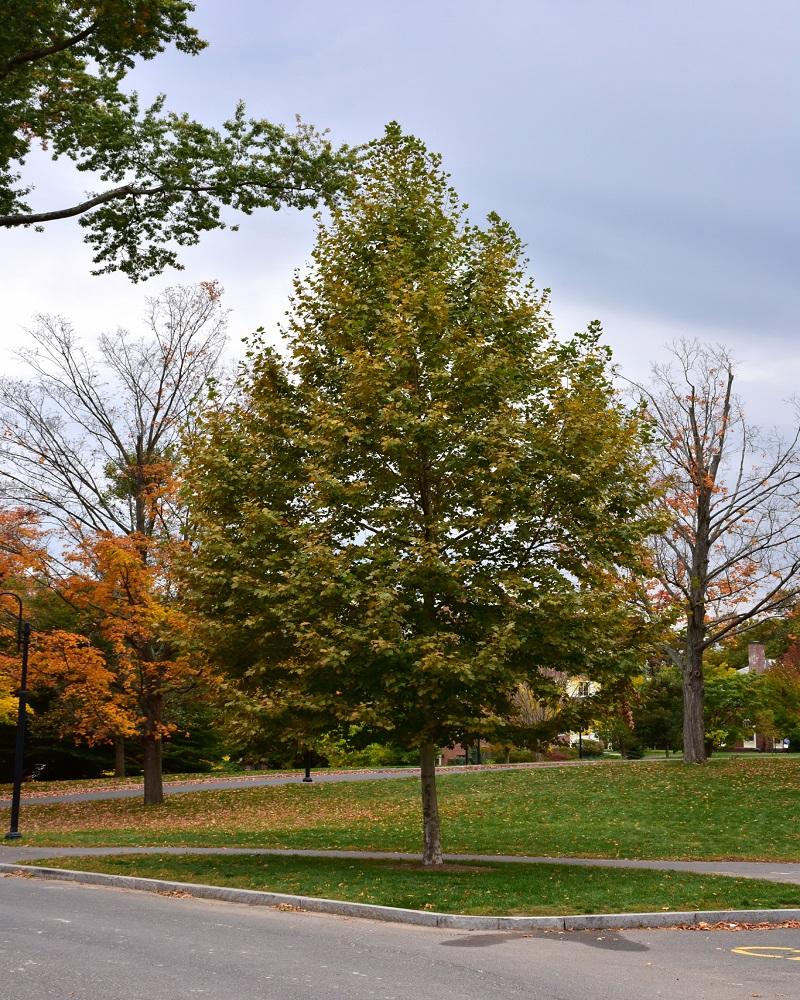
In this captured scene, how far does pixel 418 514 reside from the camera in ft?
49.0

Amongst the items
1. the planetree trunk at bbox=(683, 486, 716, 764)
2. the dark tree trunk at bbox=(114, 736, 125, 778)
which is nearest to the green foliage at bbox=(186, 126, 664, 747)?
the planetree trunk at bbox=(683, 486, 716, 764)

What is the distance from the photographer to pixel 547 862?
668 inches

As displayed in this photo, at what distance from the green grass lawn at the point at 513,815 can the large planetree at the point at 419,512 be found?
5.72 m

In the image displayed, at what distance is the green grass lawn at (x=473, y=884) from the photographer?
12.2 meters

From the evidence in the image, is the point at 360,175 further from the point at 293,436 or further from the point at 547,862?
the point at 547,862

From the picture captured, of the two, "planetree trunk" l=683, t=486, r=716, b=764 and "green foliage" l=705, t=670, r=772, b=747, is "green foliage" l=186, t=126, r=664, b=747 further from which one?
"green foliage" l=705, t=670, r=772, b=747

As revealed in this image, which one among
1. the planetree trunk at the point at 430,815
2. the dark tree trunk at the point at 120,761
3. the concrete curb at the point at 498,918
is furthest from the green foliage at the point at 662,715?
the concrete curb at the point at 498,918

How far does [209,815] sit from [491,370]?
1693 centimetres

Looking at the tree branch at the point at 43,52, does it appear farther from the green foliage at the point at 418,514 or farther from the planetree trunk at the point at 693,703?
the planetree trunk at the point at 693,703

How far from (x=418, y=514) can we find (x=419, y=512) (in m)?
0.12

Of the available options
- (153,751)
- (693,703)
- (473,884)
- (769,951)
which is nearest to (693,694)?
(693,703)

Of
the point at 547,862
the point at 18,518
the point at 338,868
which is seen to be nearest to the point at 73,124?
the point at 338,868

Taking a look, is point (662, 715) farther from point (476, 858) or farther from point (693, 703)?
point (476, 858)

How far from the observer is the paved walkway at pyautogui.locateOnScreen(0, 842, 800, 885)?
15825 mm
